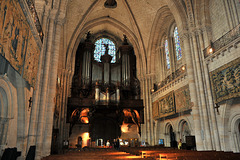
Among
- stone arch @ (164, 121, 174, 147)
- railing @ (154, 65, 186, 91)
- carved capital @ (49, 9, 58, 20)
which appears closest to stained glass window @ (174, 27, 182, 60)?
railing @ (154, 65, 186, 91)

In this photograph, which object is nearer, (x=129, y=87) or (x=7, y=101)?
(x=7, y=101)

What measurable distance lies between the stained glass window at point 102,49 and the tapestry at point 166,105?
881cm

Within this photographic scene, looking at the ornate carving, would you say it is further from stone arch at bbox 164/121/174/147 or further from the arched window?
the arched window

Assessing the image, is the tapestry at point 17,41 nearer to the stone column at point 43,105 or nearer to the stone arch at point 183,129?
the stone column at point 43,105

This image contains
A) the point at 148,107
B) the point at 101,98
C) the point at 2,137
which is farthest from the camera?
the point at 148,107

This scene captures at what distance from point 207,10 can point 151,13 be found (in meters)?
6.90

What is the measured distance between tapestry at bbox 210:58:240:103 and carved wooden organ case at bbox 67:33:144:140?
8.99m

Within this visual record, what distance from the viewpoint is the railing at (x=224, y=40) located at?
915cm

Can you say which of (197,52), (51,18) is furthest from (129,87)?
(51,18)

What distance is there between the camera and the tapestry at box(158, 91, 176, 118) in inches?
566

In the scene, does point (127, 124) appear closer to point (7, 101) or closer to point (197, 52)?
point (197, 52)

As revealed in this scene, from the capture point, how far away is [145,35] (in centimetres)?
2005

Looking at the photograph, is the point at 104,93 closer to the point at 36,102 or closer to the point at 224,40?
the point at 36,102

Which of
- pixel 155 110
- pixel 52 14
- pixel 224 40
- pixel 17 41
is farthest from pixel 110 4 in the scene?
pixel 17 41
